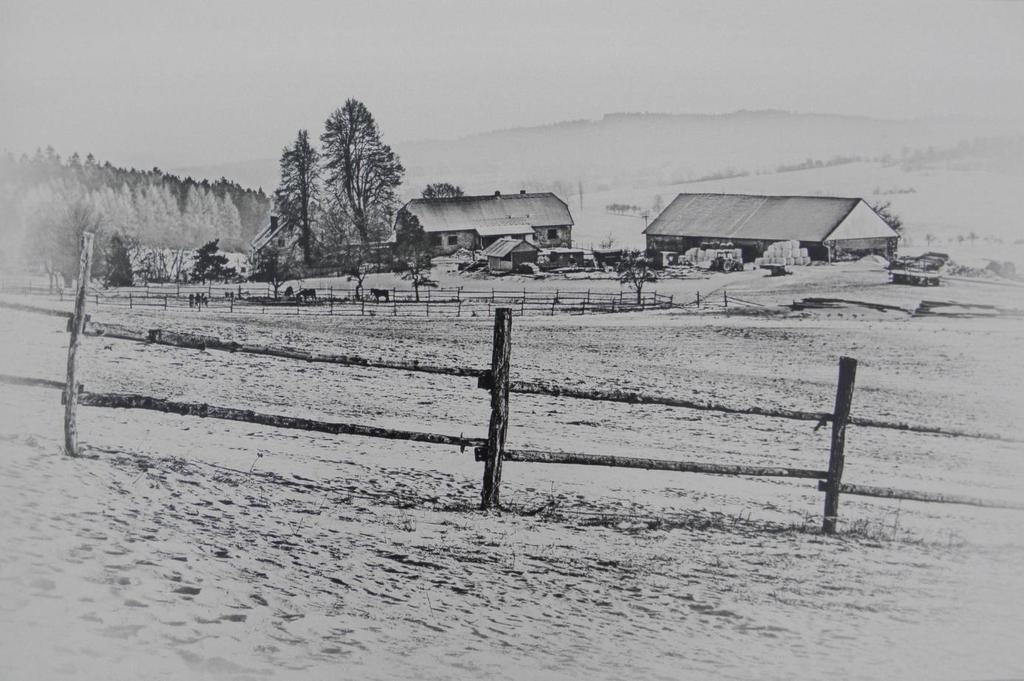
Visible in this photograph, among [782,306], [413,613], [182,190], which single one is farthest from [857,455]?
[182,190]

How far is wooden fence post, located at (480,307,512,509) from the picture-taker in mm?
4496

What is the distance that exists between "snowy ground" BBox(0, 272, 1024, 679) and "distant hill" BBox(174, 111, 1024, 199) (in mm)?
989

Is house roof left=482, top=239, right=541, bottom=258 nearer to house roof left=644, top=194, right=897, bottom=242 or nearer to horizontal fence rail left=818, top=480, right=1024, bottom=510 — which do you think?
house roof left=644, top=194, right=897, bottom=242

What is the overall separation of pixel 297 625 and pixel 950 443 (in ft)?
14.4

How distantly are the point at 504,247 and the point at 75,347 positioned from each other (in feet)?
8.94

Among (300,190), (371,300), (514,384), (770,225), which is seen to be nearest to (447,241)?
(371,300)

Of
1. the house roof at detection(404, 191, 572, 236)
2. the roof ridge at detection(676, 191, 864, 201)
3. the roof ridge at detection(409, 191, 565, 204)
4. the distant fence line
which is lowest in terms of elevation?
the distant fence line

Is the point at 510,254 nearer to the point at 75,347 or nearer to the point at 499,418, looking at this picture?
the point at 499,418

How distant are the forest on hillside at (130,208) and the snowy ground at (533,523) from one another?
2.85ft

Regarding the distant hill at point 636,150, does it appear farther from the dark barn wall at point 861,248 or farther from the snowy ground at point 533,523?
the snowy ground at point 533,523

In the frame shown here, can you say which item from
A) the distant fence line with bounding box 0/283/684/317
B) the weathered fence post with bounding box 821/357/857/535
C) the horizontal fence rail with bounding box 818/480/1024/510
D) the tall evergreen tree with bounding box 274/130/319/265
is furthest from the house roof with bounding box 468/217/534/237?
the horizontal fence rail with bounding box 818/480/1024/510

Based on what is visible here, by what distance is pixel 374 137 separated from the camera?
5.11 metres

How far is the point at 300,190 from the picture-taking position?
195 inches

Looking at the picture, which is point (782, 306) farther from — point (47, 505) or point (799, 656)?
point (47, 505)
